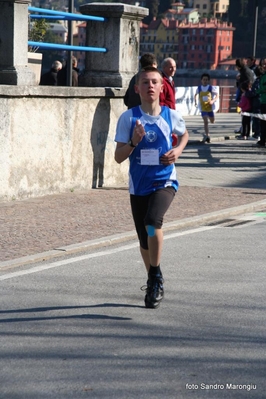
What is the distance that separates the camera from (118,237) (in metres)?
9.20

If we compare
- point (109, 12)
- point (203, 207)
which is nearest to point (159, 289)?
point (203, 207)

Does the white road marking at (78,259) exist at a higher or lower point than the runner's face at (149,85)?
lower

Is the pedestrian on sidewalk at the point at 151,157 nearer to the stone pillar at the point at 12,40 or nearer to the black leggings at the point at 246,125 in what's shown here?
the stone pillar at the point at 12,40

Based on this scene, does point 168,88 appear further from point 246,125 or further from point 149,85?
point 246,125

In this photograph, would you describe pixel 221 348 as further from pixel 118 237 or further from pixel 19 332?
pixel 118 237

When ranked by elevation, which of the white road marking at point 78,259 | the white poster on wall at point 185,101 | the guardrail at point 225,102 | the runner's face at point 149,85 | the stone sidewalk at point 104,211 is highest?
the runner's face at point 149,85

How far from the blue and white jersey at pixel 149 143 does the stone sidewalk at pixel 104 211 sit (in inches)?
72.2

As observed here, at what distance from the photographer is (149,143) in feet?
20.8

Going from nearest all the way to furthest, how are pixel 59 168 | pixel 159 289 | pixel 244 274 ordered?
pixel 159 289 < pixel 244 274 < pixel 59 168

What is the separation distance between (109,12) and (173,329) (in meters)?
8.21

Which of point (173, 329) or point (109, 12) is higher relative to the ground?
point (109, 12)

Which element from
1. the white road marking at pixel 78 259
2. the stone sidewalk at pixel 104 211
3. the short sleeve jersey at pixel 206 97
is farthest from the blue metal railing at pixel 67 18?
the short sleeve jersey at pixel 206 97

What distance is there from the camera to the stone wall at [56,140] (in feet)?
37.4

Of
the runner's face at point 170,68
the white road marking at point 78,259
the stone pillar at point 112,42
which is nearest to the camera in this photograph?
the white road marking at point 78,259
